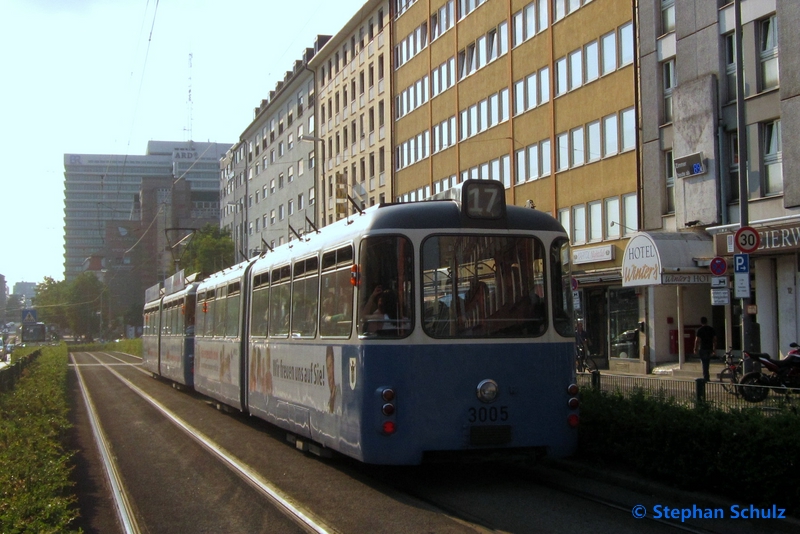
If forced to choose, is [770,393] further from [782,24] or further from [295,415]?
[782,24]

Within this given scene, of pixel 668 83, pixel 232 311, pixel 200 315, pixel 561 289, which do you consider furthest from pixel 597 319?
pixel 561 289

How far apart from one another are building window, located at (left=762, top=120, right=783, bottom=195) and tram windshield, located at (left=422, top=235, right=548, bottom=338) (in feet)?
57.3

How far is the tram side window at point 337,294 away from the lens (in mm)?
9836

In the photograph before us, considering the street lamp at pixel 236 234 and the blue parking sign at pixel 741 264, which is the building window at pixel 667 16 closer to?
the blue parking sign at pixel 741 264

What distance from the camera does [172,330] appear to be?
26.8m

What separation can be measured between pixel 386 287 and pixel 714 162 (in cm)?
1978

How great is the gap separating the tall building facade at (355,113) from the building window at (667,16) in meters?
21.5

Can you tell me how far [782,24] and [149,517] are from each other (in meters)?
21.6

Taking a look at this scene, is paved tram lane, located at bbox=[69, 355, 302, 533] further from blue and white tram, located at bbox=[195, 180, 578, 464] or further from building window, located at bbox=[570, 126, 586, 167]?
building window, located at bbox=[570, 126, 586, 167]

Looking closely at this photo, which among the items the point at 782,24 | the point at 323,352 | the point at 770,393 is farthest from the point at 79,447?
the point at 782,24

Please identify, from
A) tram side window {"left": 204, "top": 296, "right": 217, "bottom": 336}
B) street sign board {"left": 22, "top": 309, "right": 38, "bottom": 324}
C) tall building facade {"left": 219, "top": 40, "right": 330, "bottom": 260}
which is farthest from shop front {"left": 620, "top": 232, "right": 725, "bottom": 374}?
street sign board {"left": 22, "top": 309, "right": 38, "bottom": 324}

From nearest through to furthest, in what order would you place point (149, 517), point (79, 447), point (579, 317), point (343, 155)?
1. point (149, 517)
2. point (79, 447)
3. point (579, 317)
4. point (343, 155)

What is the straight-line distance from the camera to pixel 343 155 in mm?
60625

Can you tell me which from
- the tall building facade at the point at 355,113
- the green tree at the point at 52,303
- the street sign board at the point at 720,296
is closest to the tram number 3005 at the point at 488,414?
the street sign board at the point at 720,296
